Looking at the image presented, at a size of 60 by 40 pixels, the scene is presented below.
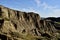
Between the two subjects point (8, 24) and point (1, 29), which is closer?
point (1, 29)

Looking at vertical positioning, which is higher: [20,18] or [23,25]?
[20,18]

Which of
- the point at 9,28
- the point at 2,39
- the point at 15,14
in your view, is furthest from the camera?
the point at 15,14

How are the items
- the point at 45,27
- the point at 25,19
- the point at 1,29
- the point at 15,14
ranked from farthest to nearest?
the point at 45,27, the point at 25,19, the point at 15,14, the point at 1,29

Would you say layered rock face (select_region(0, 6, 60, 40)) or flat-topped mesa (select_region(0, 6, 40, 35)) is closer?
layered rock face (select_region(0, 6, 60, 40))

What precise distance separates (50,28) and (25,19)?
38.7 meters

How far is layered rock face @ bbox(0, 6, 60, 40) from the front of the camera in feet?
363

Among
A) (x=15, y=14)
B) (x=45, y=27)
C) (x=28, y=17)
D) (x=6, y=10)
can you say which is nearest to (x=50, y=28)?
(x=45, y=27)

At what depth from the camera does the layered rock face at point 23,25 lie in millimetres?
110562

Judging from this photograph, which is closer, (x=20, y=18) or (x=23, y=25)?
(x=23, y=25)

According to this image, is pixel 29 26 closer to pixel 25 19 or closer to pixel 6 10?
pixel 25 19

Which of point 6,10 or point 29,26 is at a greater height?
point 6,10

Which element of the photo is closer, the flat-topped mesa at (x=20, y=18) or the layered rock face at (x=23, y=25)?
the layered rock face at (x=23, y=25)

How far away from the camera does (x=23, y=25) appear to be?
15012 cm

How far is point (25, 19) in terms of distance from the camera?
164 meters
